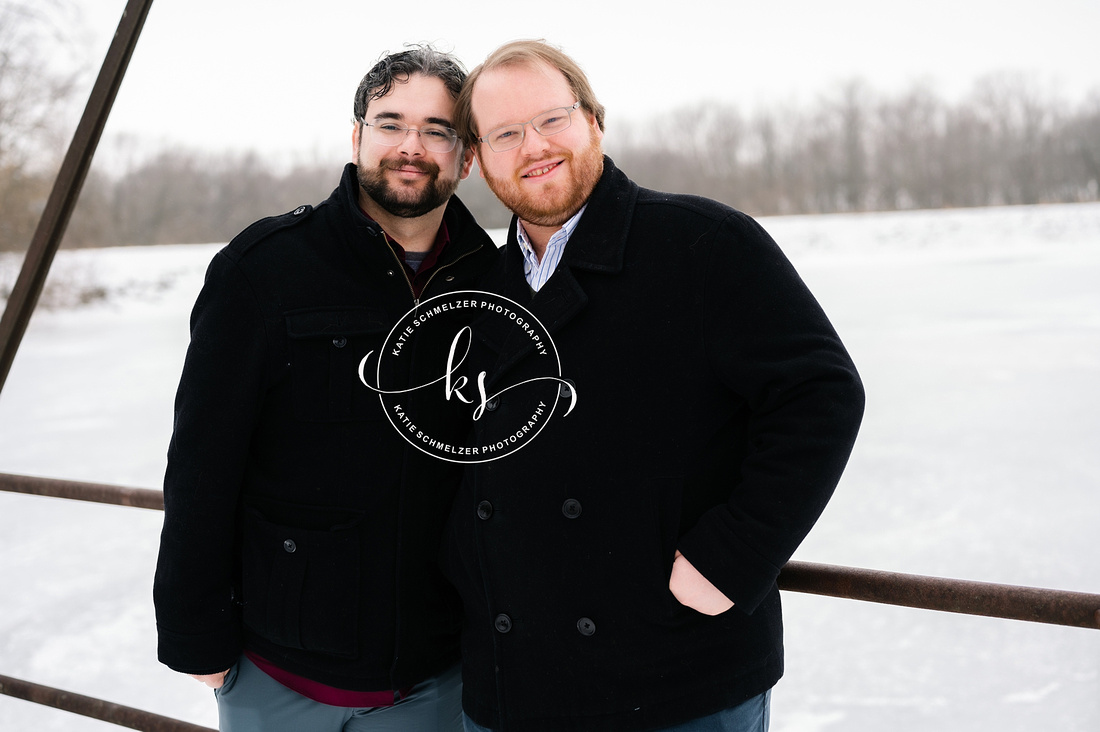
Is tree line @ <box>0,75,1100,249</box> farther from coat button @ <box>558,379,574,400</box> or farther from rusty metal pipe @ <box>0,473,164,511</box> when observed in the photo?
coat button @ <box>558,379,574,400</box>

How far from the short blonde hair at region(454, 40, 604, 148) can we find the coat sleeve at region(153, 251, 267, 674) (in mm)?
455

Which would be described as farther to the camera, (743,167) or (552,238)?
(743,167)

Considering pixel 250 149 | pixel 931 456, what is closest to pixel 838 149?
pixel 931 456

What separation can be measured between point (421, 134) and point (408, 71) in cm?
12

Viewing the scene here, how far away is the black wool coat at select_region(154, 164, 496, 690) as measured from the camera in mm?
1348

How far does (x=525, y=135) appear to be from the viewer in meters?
1.35

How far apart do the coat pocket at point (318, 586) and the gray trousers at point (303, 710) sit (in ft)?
0.39

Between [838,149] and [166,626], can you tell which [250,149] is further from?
[166,626]

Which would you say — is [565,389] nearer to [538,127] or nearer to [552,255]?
[552,255]

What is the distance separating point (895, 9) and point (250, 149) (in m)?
34.5

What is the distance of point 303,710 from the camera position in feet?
4.68

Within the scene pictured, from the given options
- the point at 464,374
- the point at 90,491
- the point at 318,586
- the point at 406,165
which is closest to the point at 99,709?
the point at 90,491

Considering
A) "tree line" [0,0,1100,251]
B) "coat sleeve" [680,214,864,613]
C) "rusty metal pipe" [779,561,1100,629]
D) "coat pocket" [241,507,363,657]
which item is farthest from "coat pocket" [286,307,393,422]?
"tree line" [0,0,1100,251]

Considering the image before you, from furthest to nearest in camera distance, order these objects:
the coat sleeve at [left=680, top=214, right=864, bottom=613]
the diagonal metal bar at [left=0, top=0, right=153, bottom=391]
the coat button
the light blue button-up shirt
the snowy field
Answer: the snowy field, the diagonal metal bar at [left=0, top=0, right=153, bottom=391], the light blue button-up shirt, the coat button, the coat sleeve at [left=680, top=214, right=864, bottom=613]
